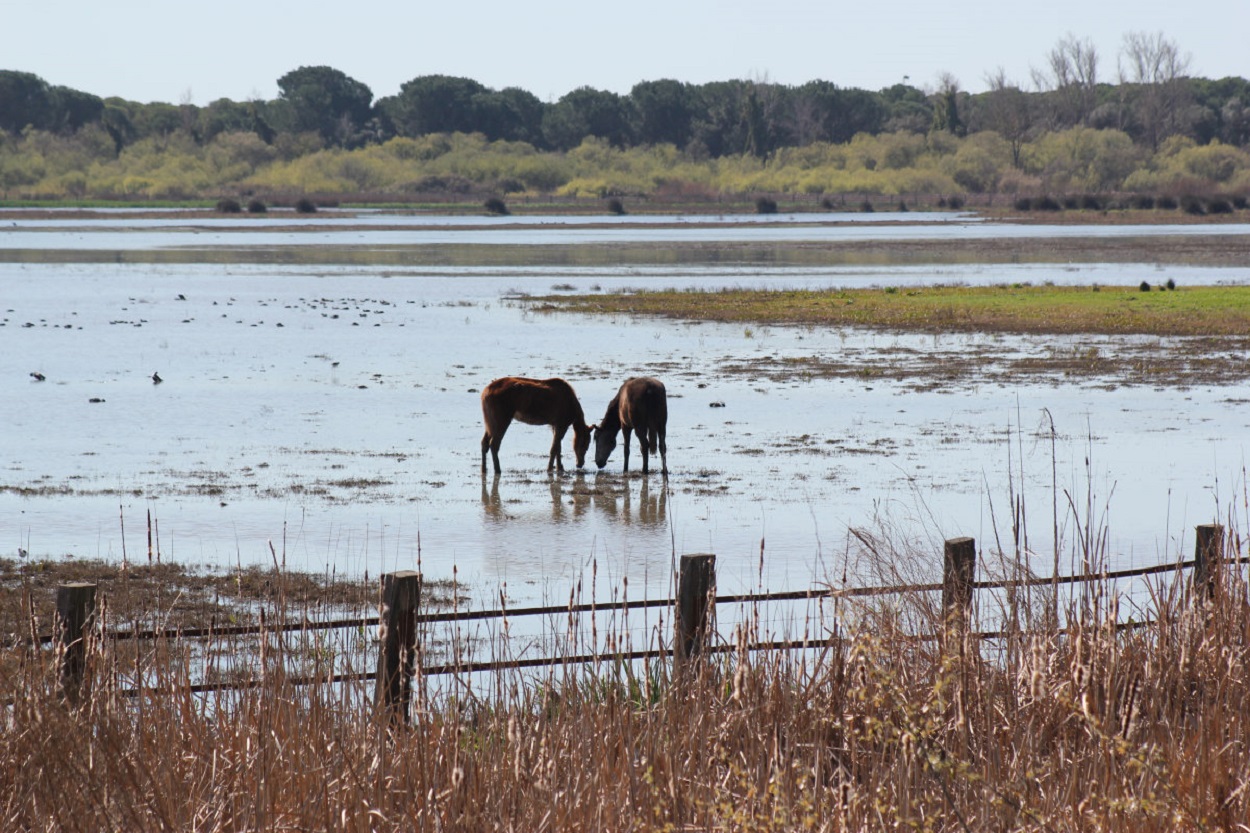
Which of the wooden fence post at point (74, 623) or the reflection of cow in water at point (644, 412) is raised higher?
the wooden fence post at point (74, 623)

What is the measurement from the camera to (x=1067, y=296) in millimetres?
36281

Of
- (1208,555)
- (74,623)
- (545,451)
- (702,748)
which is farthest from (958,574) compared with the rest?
(545,451)

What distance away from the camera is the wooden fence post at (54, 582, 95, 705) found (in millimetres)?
5496

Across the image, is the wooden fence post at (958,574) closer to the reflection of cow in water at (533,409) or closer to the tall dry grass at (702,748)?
the tall dry grass at (702,748)

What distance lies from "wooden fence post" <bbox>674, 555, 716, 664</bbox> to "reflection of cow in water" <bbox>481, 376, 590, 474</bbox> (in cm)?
925

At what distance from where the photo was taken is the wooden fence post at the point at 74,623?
5496mm

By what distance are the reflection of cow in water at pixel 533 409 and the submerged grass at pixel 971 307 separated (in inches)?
648

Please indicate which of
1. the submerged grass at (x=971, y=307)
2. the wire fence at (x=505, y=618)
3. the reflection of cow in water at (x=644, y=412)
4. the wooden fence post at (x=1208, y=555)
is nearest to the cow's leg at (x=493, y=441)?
the reflection of cow in water at (x=644, y=412)

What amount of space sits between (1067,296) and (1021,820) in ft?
110

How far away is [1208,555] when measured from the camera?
22.3ft

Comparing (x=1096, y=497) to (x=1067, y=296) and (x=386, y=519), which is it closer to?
(x=386, y=519)

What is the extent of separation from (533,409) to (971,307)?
2045 centimetres

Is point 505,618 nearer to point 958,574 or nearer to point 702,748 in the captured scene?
point 702,748

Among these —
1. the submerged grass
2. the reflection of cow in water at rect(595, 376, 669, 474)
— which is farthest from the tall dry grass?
the submerged grass
